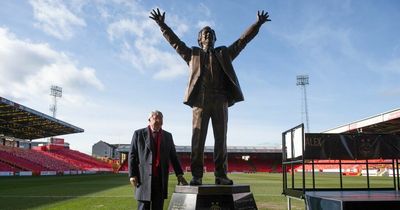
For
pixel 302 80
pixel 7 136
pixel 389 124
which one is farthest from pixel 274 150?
pixel 7 136

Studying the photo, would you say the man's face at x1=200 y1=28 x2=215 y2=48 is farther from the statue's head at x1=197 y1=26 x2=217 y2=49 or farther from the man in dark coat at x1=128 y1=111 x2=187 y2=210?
the man in dark coat at x1=128 y1=111 x2=187 y2=210

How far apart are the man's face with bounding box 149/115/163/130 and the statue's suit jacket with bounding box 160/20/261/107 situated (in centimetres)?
79

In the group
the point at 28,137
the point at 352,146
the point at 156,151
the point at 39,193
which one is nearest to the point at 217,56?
the point at 156,151

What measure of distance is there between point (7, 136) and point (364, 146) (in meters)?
56.8

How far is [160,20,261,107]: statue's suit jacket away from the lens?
18.2 ft

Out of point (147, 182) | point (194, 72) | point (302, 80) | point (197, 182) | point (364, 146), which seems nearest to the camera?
point (147, 182)

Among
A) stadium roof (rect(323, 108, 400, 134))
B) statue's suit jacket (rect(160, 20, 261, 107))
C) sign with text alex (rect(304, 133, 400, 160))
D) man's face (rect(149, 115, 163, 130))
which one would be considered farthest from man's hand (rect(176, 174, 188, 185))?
stadium roof (rect(323, 108, 400, 134))

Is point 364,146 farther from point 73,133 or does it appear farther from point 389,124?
point 73,133

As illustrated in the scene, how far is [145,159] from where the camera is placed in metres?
4.80

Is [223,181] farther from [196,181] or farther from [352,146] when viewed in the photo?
[352,146]

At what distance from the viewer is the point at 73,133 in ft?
193

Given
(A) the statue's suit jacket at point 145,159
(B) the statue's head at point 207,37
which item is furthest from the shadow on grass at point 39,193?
(B) the statue's head at point 207,37

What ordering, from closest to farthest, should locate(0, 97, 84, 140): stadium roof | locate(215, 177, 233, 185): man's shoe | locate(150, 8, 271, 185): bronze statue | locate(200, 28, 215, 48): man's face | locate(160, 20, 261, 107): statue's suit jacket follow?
locate(215, 177, 233, 185): man's shoe → locate(150, 8, 271, 185): bronze statue → locate(160, 20, 261, 107): statue's suit jacket → locate(200, 28, 215, 48): man's face → locate(0, 97, 84, 140): stadium roof

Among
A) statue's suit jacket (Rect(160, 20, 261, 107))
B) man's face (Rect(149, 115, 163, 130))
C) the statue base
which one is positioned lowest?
the statue base
